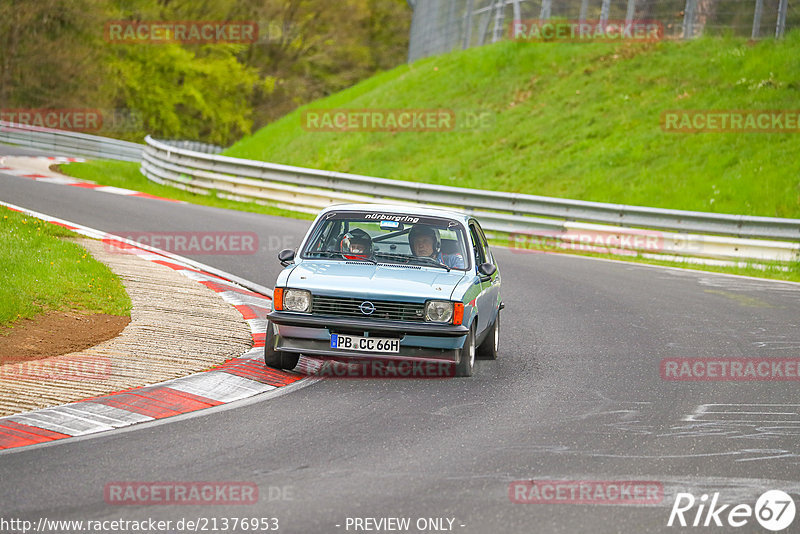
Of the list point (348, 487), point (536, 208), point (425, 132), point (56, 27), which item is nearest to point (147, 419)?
point (348, 487)

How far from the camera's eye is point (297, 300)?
898 cm

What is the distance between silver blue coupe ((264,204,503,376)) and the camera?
878 centimetres

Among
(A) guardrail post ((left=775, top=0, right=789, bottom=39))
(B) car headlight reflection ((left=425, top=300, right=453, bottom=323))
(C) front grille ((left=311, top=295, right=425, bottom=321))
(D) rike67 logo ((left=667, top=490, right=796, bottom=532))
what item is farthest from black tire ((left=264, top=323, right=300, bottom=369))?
(A) guardrail post ((left=775, top=0, right=789, bottom=39))

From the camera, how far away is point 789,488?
6133mm

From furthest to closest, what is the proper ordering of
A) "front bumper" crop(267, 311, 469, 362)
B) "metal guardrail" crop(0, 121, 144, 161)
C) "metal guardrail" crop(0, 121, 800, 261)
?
"metal guardrail" crop(0, 121, 144, 161) → "metal guardrail" crop(0, 121, 800, 261) → "front bumper" crop(267, 311, 469, 362)

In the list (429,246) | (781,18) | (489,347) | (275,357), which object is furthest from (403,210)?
(781,18)

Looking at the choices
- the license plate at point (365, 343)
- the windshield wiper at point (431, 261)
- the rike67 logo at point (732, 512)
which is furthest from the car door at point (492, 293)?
the rike67 logo at point (732, 512)

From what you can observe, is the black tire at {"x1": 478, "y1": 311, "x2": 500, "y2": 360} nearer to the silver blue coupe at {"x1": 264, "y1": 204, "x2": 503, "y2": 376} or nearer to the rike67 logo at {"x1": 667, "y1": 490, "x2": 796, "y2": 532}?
the silver blue coupe at {"x1": 264, "y1": 204, "x2": 503, "y2": 376}

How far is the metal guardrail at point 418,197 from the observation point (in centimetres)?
1917

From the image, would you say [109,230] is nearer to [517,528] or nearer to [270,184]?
[270,184]

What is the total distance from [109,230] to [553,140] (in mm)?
14079

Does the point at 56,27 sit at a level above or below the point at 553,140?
above

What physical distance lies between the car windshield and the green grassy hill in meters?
13.3

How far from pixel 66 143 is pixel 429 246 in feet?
96.6
